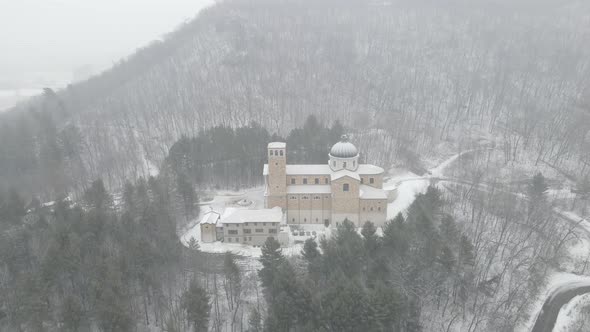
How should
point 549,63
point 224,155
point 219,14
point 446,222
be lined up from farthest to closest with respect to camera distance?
point 219,14
point 549,63
point 224,155
point 446,222

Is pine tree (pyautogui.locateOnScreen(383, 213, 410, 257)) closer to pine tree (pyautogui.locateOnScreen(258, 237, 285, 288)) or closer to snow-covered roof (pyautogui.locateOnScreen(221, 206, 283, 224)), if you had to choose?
pine tree (pyautogui.locateOnScreen(258, 237, 285, 288))

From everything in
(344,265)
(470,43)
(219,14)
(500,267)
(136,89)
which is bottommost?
(500,267)

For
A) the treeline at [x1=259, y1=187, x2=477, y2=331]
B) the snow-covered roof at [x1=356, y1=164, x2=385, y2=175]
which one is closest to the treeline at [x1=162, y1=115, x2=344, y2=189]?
the snow-covered roof at [x1=356, y1=164, x2=385, y2=175]

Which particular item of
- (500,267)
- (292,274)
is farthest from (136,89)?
(500,267)

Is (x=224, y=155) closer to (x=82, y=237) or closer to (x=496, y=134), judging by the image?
(x=82, y=237)

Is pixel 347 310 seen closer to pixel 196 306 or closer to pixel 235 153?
pixel 196 306

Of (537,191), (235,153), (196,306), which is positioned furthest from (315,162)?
(196,306)
